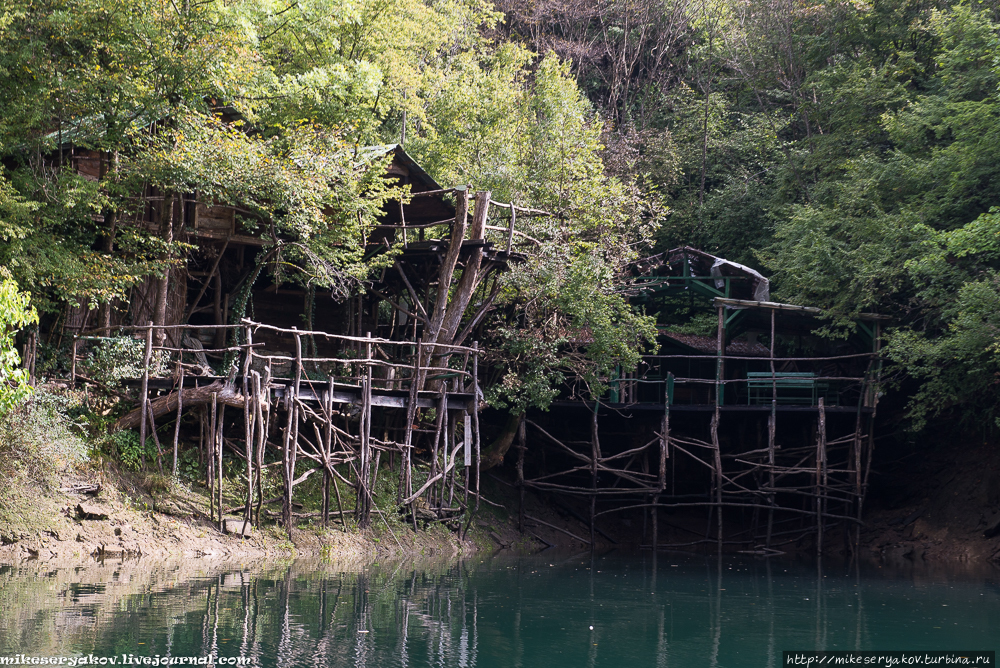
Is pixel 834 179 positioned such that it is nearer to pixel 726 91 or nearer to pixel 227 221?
pixel 726 91

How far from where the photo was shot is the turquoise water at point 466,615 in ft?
29.2

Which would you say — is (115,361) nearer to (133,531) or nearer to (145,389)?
(145,389)

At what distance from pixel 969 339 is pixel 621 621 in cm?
1060

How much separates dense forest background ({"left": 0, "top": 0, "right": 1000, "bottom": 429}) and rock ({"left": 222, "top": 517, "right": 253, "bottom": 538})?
4130 mm

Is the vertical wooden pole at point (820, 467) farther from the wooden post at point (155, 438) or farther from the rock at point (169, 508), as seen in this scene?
the wooden post at point (155, 438)

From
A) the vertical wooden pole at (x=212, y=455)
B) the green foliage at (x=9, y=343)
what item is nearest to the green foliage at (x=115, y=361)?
the vertical wooden pole at (x=212, y=455)

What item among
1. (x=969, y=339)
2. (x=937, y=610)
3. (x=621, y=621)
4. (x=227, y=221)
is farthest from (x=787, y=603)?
(x=227, y=221)

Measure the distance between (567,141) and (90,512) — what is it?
532 inches

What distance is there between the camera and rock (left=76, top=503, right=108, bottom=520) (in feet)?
47.8

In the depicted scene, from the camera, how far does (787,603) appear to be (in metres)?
13.3

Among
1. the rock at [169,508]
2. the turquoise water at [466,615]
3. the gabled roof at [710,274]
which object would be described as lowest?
the turquoise water at [466,615]

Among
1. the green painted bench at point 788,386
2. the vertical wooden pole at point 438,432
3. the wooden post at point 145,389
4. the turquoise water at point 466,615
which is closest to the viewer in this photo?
the turquoise water at point 466,615

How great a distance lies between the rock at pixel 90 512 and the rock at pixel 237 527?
1.82 metres

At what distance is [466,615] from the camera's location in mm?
11211
